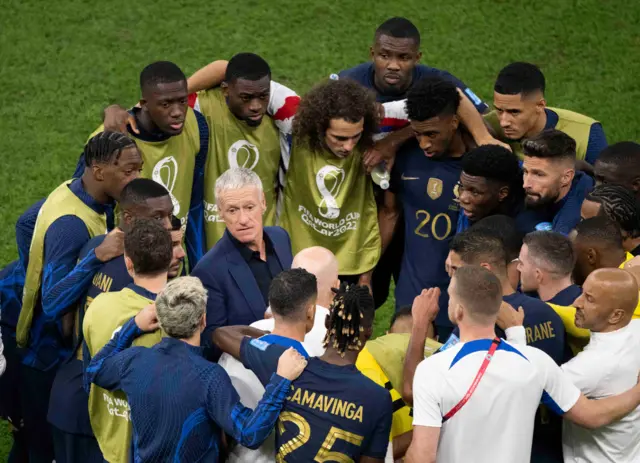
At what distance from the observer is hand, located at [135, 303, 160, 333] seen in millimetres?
5289

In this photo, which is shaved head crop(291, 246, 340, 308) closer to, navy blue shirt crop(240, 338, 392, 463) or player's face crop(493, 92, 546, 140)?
navy blue shirt crop(240, 338, 392, 463)

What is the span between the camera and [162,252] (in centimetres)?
546

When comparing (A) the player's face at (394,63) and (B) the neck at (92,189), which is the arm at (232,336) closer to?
(B) the neck at (92,189)

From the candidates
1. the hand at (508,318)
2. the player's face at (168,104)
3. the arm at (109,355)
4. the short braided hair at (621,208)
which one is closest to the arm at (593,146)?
the short braided hair at (621,208)

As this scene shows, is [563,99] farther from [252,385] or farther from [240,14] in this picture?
[252,385]

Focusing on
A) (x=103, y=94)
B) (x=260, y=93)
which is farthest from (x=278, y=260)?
(x=103, y=94)

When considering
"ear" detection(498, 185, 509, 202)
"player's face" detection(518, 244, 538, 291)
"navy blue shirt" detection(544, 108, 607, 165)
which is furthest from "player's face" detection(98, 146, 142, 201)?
"navy blue shirt" detection(544, 108, 607, 165)

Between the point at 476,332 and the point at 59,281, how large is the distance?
2.19m

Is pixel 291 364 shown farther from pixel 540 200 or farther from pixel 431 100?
pixel 431 100

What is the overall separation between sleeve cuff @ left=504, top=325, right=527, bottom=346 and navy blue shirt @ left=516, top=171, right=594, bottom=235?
4.07ft

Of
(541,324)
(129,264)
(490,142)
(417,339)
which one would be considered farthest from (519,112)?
(129,264)

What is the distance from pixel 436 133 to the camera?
6.86 metres

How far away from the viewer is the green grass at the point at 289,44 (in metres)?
11.6

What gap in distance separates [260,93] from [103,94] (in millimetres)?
4952
